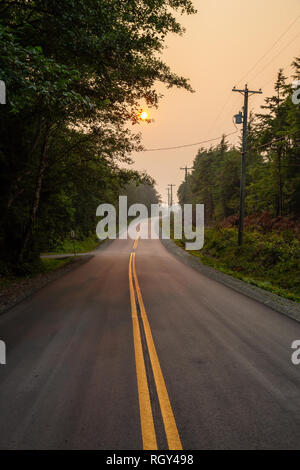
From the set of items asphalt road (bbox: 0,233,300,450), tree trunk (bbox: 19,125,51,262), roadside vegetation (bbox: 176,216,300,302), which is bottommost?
asphalt road (bbox: 0,233,300,450)

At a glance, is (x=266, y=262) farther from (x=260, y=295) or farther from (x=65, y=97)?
(x=65, y=97)

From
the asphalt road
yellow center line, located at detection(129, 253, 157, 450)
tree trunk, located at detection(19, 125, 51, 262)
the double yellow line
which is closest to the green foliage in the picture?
the asphalt road

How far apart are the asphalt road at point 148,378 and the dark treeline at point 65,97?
4.90m

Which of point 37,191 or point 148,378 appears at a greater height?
point 37,191

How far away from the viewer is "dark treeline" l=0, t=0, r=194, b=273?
581 centimetres

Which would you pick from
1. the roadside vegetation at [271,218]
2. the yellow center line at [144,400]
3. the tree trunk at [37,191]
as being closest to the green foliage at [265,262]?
the roadside vegetation at [271,218]

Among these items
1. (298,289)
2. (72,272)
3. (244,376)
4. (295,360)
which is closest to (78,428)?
(244,376)

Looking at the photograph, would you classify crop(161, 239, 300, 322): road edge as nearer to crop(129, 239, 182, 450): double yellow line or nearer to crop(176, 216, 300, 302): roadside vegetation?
crop(176, 216, 300, 302): roadside vegetation

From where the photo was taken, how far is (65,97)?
307 inches

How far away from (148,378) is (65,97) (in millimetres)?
7576

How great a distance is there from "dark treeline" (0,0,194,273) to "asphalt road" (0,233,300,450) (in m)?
4.90

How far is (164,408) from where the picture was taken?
3512 millimetres

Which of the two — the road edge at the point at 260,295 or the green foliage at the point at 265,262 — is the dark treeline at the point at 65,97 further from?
the green foliage at the point at 265,262

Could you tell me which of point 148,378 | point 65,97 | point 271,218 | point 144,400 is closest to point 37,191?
point 65,97
